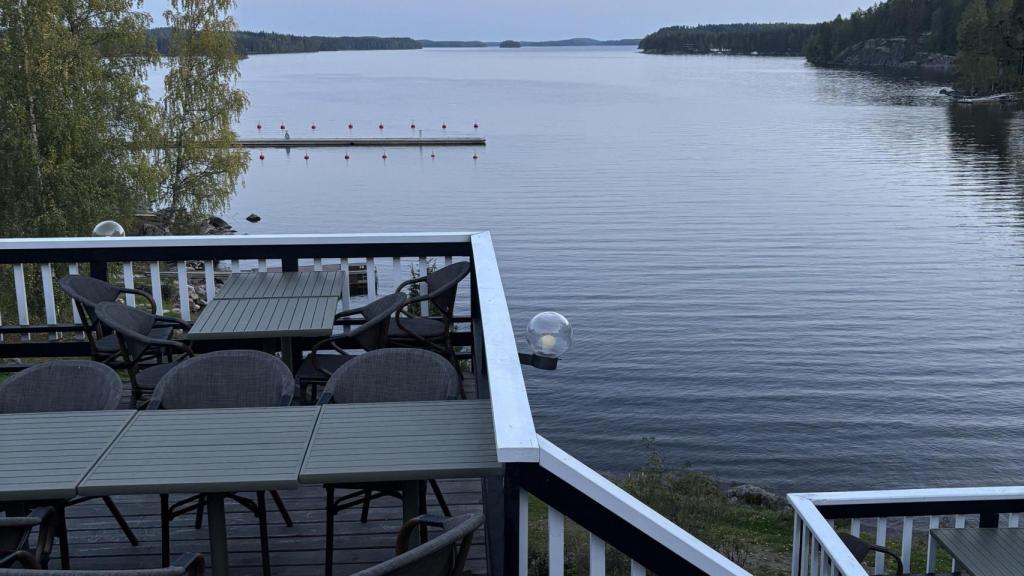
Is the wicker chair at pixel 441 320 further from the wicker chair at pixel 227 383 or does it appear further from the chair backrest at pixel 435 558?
the chair backrest at pixel 435 558

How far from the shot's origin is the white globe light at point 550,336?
12.6 feet

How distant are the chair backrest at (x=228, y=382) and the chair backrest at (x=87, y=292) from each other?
153 cm

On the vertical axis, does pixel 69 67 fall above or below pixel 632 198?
above

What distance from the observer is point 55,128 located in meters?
19.8

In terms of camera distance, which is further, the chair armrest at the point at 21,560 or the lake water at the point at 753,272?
the lake water at the point at 753,272

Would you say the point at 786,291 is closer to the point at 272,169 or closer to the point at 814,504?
the point at 814,504

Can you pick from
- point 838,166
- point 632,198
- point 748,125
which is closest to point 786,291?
point 632,198

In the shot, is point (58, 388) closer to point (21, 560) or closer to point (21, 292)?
point (21, 560)

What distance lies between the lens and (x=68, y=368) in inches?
135

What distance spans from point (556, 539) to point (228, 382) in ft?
5.41

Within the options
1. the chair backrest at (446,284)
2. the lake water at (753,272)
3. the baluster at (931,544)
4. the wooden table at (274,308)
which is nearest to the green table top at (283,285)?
the wooden table at (274,308)

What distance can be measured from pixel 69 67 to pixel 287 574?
1951 centimetres

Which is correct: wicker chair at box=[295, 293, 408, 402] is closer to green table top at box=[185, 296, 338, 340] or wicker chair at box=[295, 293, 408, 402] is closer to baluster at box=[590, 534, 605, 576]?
green table top at box=[185, 296, 338, 340]

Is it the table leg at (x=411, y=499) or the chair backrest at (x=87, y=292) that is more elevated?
the chair backrest at (x=87, y=292)
